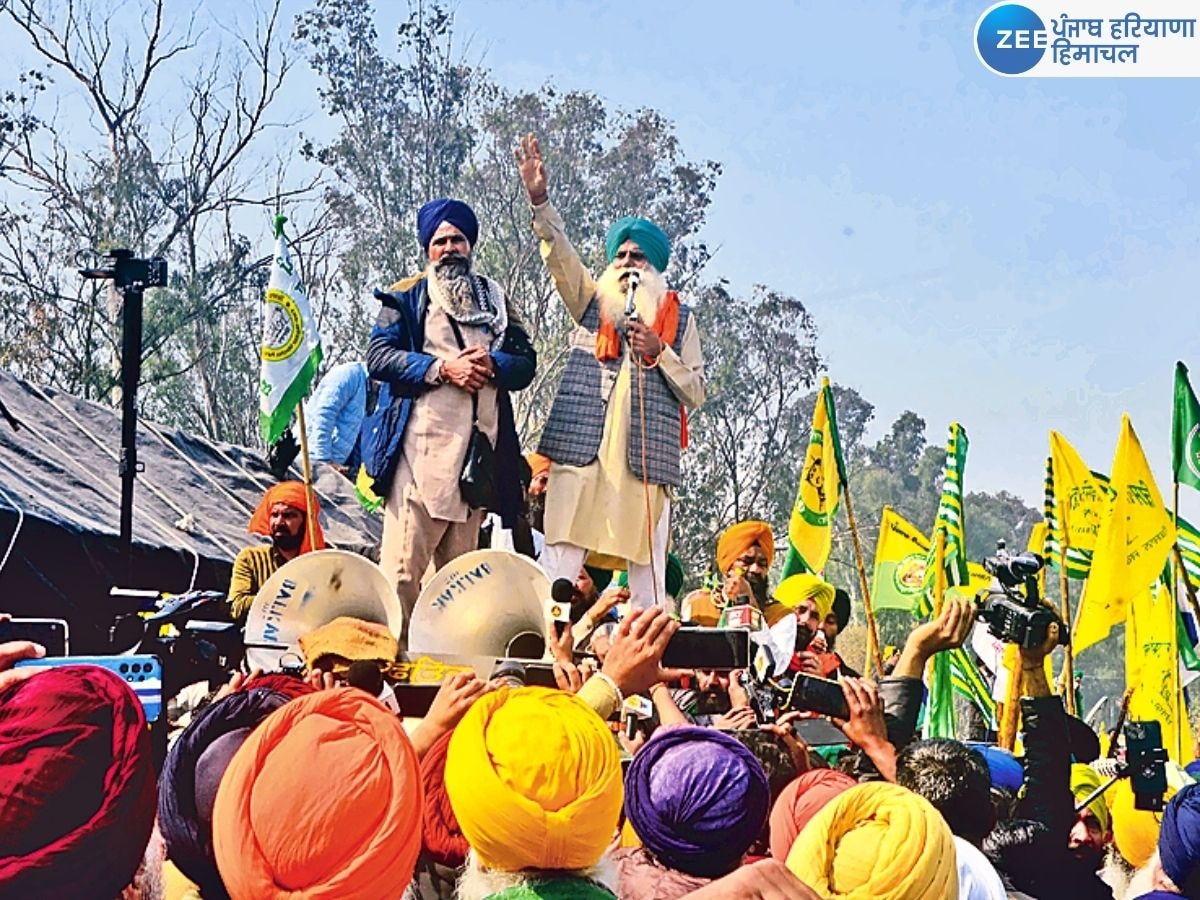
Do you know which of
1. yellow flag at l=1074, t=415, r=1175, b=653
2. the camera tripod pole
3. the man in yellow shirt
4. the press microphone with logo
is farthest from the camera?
yellow flag at l=1074, t=415, r=1175, b=653

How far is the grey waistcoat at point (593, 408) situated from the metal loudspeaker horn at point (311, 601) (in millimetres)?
1174

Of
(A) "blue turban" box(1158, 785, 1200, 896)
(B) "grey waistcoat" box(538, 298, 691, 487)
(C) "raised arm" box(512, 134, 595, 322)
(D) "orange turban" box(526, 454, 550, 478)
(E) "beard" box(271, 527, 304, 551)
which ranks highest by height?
(C) "raised arm" box(512, 134, 595, 322)

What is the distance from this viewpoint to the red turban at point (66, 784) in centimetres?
201

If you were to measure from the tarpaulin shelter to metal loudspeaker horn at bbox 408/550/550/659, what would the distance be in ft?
7.04

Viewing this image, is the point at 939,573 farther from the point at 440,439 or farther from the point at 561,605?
the point at 561,605

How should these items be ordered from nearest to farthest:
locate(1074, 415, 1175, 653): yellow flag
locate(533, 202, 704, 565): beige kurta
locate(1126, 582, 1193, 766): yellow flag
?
locate(533, 202, 704, 565): beige kurta → locate(1074, 415, 1175, 653): yellow flag → locate(1126, 582, 1193, 766): yellow flag

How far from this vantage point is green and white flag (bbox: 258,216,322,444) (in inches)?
203

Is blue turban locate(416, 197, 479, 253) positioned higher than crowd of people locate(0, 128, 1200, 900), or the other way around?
blue turban locate(416, 197, 479, 253)

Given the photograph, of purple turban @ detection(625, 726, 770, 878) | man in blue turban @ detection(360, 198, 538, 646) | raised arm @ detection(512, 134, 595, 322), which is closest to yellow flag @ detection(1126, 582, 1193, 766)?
raised arm @ detection(512, 134, 595, 322)

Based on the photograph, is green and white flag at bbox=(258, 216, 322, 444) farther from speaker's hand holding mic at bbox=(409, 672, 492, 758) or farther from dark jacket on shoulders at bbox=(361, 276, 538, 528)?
speaker's hand holding mic at bbox=(409, 672, 492, 758)

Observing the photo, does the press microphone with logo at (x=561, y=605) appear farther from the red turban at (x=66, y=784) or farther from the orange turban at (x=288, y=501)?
the red turban at (x=66, y=784)

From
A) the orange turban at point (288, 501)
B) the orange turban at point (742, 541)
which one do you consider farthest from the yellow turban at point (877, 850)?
the orange turban at point (742, 541)

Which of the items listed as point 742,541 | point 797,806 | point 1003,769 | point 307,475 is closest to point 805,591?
point 742,541

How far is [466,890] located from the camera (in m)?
2.39
